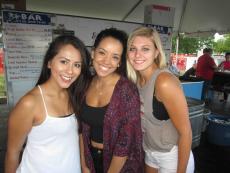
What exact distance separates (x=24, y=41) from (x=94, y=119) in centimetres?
241

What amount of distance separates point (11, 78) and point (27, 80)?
23 cm

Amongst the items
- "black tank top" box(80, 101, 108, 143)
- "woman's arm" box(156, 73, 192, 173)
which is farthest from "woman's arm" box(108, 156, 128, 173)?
"woman's arm" box(156, 73, 192, 173)

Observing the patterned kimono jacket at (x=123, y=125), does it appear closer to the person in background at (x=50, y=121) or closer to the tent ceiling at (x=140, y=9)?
the person in background at (x=50, y=121)

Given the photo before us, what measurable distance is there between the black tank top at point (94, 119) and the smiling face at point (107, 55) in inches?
10.6

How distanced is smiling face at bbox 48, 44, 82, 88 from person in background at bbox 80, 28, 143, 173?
21 cm

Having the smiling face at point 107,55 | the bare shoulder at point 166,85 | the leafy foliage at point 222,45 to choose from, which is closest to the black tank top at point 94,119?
the smiling face at point 107,55

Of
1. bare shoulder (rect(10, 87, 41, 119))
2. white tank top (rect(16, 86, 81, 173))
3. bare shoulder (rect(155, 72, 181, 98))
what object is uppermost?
bare shoulder (rect(155, 72, 181, 98))

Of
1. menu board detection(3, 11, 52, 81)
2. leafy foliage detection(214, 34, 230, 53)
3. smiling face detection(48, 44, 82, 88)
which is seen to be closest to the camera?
smiling face detection(48, 44, 82, 88)

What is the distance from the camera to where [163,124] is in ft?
5.80

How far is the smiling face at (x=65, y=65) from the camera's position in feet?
5.28

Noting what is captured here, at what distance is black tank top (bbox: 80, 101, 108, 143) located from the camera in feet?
5.78

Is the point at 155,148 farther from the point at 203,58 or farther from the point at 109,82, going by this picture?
the point at 203,58

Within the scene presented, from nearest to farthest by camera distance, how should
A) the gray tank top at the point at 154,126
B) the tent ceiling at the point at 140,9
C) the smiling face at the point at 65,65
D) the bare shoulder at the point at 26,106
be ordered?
the bare shoulder at the point at 26,106 → the smiling face at the point at 65,65 → the gray tank top at the point at 154,126 → the tent ceiling at the point at 140,9

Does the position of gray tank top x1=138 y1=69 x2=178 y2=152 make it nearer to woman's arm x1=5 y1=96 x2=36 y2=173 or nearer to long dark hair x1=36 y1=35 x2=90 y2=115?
long dark hair x1=36 y1=35 x2=90 y2=115
